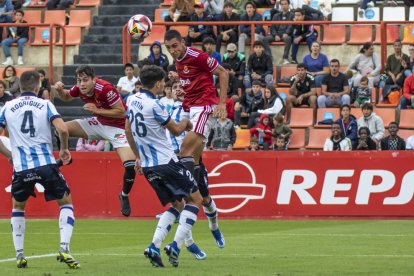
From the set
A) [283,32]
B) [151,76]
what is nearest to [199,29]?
[283,32]

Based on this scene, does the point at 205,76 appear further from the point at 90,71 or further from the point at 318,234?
the point at 318,234

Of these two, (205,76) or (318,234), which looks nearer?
(205,76)

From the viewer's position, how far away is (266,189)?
71.3 ft

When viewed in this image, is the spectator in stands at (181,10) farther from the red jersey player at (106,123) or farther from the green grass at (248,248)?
the red jersey player at (106,123)

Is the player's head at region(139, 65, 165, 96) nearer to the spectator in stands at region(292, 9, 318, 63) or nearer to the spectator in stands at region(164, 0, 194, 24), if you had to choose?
the spectator in stands at region(292, 9, 318, 63)

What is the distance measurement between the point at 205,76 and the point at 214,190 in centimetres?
767

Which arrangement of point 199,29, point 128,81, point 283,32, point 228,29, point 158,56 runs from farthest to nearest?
point 199,29, point 228,29, point 283,32, point 158,56, point 128,81

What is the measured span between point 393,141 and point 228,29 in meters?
6.20

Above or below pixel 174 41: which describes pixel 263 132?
below

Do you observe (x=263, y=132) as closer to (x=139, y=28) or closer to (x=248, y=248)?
(x=139, y=28)

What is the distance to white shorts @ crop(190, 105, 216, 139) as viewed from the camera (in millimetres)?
14117

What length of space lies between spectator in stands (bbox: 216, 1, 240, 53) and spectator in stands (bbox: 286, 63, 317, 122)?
2.24 metres

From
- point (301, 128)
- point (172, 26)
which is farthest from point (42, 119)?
point (172, 26)

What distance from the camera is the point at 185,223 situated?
485 inches
